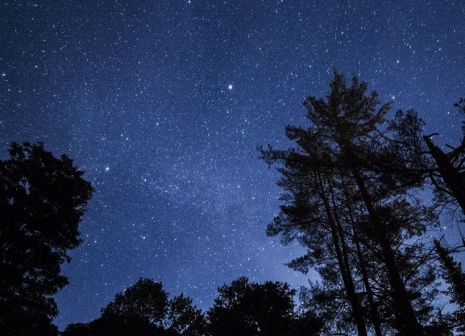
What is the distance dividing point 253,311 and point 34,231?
51.1 ft

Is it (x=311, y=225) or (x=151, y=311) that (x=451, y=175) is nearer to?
(x=311, y=225)

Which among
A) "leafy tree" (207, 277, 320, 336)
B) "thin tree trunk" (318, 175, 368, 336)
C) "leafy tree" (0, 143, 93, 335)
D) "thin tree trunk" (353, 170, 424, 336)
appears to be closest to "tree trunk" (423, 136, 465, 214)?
"thin tree trunk" (353, 170, 424, 336)

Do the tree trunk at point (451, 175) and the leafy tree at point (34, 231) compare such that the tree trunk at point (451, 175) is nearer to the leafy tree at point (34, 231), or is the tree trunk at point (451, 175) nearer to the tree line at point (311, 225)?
the tree line at point (311, 225)

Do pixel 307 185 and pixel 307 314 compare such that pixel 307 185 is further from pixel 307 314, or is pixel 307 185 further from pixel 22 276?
pixel 22 276

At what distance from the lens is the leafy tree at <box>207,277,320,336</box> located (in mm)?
19328

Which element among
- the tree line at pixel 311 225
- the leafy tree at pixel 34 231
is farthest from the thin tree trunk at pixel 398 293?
the leafy tree at pixel 34 231

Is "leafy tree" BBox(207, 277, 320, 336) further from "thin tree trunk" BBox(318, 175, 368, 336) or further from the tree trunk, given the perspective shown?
the tree trunk

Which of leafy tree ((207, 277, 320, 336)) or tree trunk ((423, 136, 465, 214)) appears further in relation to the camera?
leafy tree ((207, 277, 320, 336))

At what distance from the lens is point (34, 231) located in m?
11.8

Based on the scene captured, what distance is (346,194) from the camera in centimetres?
1058

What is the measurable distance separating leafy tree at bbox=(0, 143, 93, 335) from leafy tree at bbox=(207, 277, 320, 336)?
11.9m

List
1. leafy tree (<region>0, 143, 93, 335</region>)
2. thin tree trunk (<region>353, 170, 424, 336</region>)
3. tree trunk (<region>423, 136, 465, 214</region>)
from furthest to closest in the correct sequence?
leafy tree (<region>0, 143, 93, 335</region>), thin tree trunk (<region>353, 170, 424, 336</region>), tree trunk (<region>423, 136, 465, 214</region>)

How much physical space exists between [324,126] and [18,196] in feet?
44.9

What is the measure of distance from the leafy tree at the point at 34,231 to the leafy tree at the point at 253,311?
11928 mm
